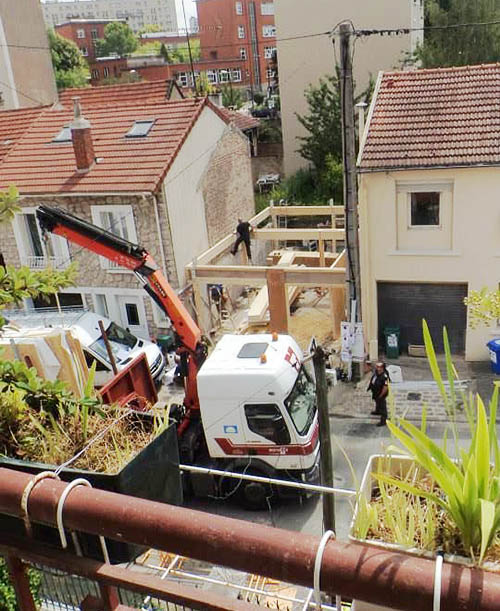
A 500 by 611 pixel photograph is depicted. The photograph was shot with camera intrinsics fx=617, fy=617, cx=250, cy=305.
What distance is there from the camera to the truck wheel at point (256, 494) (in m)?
10.7

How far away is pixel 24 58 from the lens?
32.8m

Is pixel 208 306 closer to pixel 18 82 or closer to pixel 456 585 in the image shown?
pixel 456 585

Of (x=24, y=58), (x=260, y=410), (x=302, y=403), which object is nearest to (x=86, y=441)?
(x=260, y=410)

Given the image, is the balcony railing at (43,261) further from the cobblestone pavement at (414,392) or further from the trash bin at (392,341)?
the trash bin at (392,341)

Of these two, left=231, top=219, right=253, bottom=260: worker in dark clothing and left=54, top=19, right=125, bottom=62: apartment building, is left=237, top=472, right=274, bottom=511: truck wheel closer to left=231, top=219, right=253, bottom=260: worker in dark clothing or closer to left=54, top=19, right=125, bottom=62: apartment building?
left=231, top=219, right=253, bottom=260: worker in dark clothing

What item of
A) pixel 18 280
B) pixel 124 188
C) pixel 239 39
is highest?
pixel 239 39

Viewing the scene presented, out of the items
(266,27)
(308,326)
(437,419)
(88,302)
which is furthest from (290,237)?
(266,27)

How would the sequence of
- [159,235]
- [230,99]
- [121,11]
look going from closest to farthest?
[159,235]
[230,99]
[121,11]

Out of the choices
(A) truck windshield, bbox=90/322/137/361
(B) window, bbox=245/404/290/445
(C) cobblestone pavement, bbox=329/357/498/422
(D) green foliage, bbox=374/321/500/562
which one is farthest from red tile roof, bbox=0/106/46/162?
(D) green foliage, bbox=374/321/500/562

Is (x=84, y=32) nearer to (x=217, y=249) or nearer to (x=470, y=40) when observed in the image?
(x=470, y=40)

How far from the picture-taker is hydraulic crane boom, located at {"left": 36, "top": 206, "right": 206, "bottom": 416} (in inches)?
462

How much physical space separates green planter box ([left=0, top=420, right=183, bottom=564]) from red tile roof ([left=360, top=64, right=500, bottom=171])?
12.2 m

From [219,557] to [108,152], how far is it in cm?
1828

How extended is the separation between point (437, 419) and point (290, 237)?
848 cm
